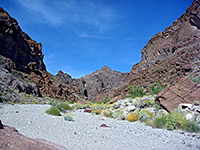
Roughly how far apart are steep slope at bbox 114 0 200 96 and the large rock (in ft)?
44.3

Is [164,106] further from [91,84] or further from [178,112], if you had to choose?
[91,84]

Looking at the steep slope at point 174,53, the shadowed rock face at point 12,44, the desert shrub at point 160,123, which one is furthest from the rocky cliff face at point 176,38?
the shadowed rock face at point 12,44

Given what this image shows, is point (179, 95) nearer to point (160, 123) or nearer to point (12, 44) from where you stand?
point (160, 123)

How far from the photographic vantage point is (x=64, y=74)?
126 metres

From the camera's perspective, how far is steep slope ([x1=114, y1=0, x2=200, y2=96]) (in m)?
27.4

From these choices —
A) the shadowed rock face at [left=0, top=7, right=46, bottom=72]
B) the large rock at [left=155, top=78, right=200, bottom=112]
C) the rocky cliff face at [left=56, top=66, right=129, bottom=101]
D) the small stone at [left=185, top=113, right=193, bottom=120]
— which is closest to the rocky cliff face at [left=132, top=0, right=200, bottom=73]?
the large rock at [left=155, top=78, right=200, bottom=112]

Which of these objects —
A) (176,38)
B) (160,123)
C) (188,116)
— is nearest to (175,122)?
(160,123)

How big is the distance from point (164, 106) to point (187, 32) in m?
43.3


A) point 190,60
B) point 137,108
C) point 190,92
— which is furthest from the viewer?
point 190,60

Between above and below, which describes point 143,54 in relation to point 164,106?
above

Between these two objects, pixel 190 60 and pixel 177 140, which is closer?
pixel 177 140

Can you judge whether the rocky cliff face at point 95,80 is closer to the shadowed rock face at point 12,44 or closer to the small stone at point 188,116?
the shadowed rock face at point 12,44

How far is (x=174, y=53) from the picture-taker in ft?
144

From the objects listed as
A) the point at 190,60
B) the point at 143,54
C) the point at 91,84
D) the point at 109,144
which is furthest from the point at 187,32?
the point at 91,84
